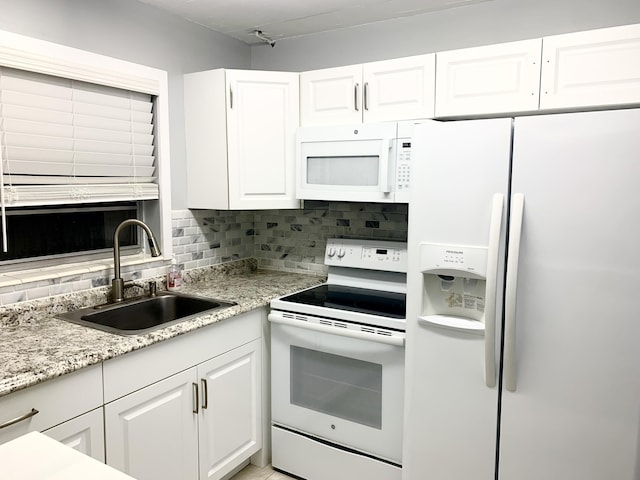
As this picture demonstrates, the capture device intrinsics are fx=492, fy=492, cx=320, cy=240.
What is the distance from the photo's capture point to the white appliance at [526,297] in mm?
1612

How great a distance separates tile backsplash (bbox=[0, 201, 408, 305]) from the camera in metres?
2.75

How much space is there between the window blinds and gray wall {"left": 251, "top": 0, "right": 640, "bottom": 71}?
3.22 feet

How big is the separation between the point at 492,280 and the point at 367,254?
1.05 m

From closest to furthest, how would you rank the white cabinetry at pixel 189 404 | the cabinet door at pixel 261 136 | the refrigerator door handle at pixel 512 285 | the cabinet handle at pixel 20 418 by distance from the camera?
Result: 1. the cabinet handle at pixel 20 418
2. the refrigerator door handle at pixel 512 285
3. the white cabinetry at pixel 189 404
4. the cabinet door at pixel 261 136

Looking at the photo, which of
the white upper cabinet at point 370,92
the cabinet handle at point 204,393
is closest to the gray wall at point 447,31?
the white upper cabinet at point 370,92

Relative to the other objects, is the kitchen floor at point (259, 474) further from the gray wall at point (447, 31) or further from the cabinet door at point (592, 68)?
the gray wall at point (447, 31)

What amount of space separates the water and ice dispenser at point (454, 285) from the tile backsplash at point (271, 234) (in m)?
0.83

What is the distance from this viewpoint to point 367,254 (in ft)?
8.92

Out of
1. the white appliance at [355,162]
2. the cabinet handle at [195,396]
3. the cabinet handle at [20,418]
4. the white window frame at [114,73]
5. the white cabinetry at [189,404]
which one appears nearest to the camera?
the cabinet handle at [20,418]

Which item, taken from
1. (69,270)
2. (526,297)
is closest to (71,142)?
(69,270)

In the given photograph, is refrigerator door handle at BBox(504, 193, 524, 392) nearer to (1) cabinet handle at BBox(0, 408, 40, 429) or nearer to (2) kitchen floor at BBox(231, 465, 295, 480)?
(2) kitchen floor at BBox(231, 465, 295, 480)

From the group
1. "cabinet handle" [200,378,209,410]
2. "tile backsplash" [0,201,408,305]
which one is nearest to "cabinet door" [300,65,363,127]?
"tile backsplash" [0,201,408,305]

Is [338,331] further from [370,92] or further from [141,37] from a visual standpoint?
[141,37]

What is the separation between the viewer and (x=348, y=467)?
2295 mm
